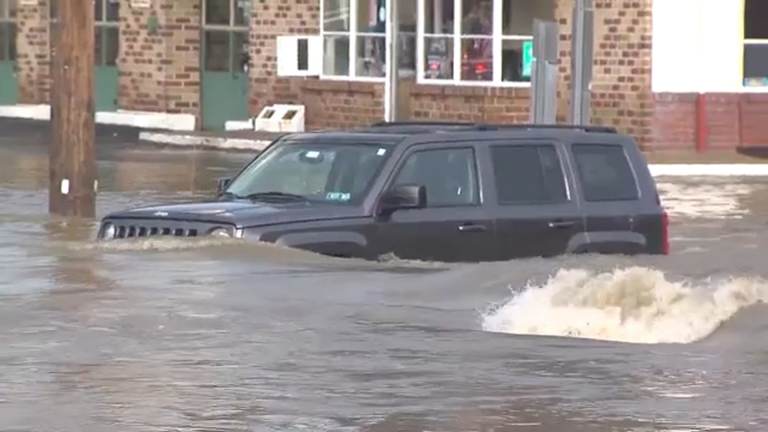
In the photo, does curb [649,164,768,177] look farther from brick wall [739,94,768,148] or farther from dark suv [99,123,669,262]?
dark suv [99,123,669,262]

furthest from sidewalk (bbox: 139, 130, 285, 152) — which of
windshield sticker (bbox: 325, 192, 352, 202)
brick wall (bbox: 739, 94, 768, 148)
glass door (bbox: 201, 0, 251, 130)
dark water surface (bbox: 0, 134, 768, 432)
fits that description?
windshield sticker (bbox: 325, 192, 352, 202)

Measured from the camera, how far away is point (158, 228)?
14406mm

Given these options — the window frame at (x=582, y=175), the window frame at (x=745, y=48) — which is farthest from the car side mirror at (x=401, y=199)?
the window frame at (x=745, y=48)

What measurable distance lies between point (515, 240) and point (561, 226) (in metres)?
0.41

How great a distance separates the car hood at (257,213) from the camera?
545 inches

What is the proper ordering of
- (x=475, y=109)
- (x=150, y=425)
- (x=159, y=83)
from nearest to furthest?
(x=150, y=425)
(x=475, y=109)
(x=159, y=83)

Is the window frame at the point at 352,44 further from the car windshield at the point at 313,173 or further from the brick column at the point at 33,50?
the car windshield at the point at 313,173

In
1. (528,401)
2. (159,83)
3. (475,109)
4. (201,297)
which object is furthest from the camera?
(159,83)

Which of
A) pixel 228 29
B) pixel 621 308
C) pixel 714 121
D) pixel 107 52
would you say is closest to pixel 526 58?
pixel 714 121

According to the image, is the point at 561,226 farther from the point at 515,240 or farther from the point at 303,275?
the point at 303,275

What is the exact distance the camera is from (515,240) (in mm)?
14633

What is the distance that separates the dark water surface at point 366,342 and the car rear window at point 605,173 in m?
0.54

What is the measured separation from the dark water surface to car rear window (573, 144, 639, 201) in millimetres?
543

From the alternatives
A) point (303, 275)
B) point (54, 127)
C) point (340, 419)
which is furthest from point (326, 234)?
point (54, 127)
